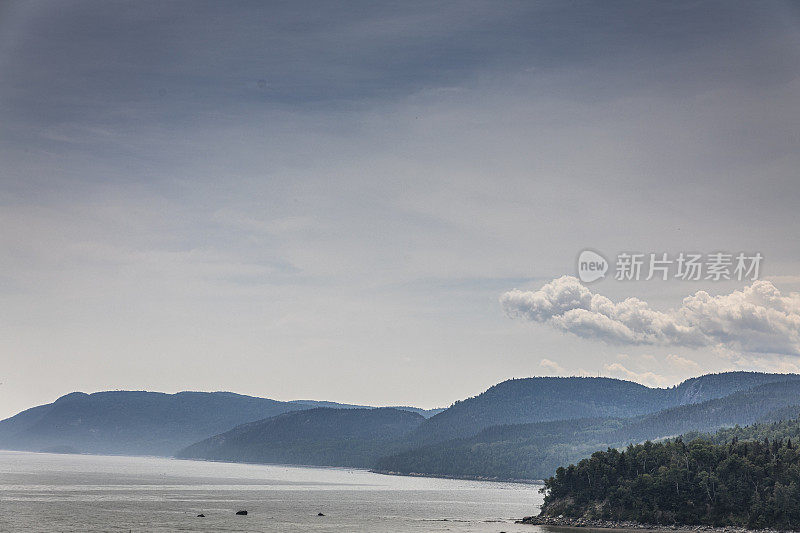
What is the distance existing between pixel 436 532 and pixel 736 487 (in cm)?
7316

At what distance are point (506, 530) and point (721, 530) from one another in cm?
4689

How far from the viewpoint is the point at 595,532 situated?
613 ft

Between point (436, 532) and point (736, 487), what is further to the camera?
point (736, 487)

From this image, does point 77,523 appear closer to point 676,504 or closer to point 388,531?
point 388,531

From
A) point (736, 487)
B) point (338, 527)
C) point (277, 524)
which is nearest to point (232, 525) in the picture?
point (277, 524)

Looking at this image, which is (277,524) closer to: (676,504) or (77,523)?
(77,523)

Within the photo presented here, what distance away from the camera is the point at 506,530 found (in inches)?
7303

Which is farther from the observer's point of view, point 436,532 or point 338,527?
point 338,527

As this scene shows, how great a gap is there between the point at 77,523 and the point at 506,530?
95.5m

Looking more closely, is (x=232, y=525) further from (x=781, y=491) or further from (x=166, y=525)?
(x=781, y=491)

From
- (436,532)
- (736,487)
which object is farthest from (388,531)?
(736,487)

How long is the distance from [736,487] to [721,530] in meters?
16.6

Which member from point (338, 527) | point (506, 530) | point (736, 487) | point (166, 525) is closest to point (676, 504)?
point (736, 487)

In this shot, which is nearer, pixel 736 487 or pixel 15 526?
pixel 15 526
